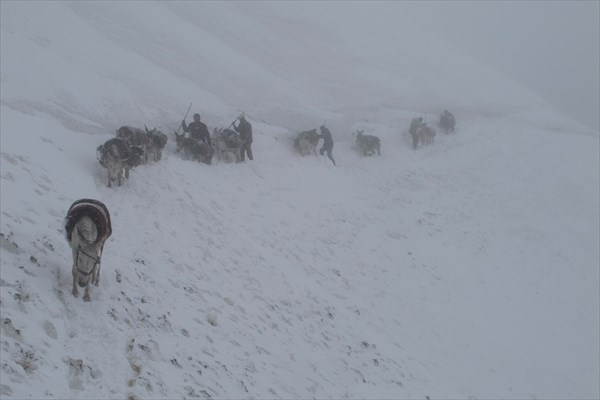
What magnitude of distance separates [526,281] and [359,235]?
25.8 feet

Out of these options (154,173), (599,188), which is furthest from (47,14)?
(599,188)

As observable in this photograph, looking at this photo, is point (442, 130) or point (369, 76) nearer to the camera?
point (442, 130)

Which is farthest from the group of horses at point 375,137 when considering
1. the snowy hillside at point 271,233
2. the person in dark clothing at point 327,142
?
the snowy hillside at point 271,233

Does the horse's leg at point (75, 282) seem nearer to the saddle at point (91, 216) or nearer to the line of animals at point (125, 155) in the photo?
the line of animals at point (125, 155)

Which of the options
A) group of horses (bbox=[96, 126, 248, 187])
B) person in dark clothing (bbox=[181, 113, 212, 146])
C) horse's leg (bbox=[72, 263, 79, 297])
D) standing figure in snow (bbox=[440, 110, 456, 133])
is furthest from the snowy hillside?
standing figure in snow (bbox=[440, 110, 456, 133])

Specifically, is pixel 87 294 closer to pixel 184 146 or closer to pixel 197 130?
pixel 184 146

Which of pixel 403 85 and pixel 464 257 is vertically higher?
pixel 403 85

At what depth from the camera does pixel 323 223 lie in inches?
758

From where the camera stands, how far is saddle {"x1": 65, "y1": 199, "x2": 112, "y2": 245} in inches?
311

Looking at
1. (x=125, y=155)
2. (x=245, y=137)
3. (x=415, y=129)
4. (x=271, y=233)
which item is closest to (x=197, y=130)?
(x=245, y=137)

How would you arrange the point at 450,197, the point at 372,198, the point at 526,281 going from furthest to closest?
the point at 450,197
the point at 372,198
the point at 526,281

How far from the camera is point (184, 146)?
18.2 m

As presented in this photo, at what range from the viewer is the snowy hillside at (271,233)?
8516 millimetres

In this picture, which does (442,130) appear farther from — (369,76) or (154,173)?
(154,173)
